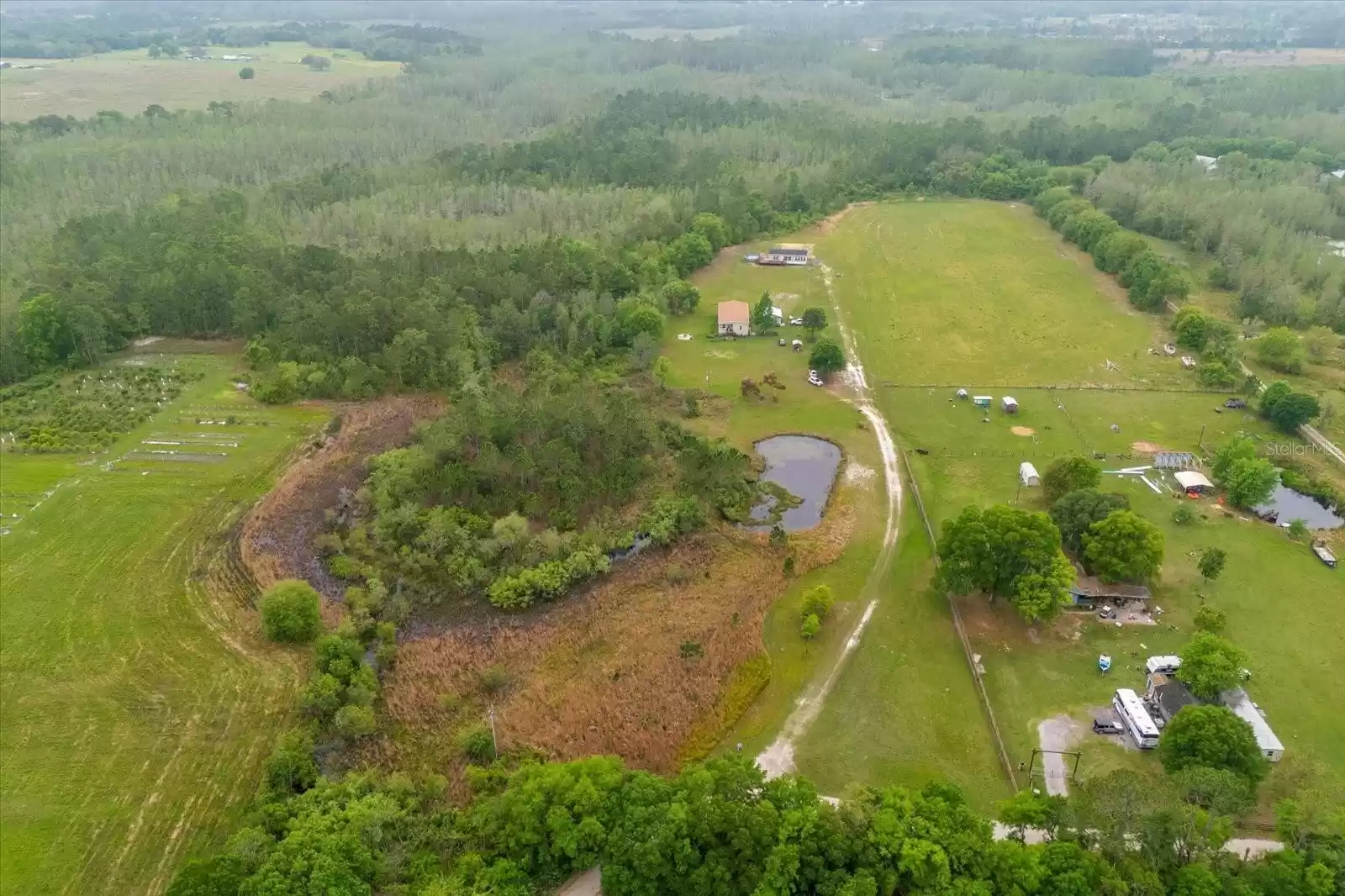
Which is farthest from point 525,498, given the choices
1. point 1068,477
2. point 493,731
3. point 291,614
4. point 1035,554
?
point 1068,477

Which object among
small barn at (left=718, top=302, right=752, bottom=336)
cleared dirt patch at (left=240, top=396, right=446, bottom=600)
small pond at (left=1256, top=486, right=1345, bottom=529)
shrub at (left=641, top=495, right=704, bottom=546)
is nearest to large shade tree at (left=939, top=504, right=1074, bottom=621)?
shrub at (left=641, top=495, right=704, bottom=546)

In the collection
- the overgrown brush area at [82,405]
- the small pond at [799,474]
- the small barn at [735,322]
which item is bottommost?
the small pond at [799,474]

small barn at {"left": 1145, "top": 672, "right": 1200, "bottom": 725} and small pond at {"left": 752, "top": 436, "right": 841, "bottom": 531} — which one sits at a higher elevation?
small barn at {"left": 1145, "top": 672, "right": 1200, "bottom": 725}

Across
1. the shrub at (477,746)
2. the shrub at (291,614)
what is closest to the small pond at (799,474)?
the shrub at (477,746)

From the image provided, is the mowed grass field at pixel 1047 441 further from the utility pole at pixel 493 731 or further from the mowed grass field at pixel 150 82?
the mowed grass field at pixel 150 82

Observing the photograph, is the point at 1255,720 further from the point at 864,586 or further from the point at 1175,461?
the point at 1175,461

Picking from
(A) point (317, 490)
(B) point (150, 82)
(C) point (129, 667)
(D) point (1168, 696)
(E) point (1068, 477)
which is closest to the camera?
(D) point (1168, 696)

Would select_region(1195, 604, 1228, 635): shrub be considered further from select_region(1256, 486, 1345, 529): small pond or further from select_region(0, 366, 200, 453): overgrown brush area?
select_region(0, 366, 200, 453): overgrown brush area
